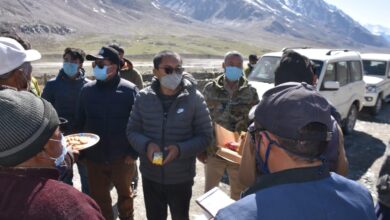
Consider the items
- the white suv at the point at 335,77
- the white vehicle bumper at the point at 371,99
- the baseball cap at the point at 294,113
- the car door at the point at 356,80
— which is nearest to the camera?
the baseball cap at the point at 294,113

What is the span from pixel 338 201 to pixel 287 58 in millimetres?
1685

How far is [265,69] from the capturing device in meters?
8.52

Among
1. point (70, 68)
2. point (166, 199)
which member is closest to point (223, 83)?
point (166, 199)

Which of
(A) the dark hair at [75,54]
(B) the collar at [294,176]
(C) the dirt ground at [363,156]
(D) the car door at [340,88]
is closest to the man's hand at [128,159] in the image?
(C) the dirt ground at [363,156]

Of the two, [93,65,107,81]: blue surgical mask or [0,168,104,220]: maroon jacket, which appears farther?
[93,65,107,81]: blue surgical mask

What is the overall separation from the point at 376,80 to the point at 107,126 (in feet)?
37.9

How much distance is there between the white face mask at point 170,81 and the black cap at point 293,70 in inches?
39.4

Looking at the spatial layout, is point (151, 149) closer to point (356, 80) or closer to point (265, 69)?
point (265, 69)

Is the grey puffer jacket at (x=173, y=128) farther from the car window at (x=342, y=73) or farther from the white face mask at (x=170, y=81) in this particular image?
the car window at (x=342, y=73)

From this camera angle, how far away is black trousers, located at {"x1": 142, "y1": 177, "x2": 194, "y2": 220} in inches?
148

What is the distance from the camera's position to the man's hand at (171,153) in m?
Answer: 3.50

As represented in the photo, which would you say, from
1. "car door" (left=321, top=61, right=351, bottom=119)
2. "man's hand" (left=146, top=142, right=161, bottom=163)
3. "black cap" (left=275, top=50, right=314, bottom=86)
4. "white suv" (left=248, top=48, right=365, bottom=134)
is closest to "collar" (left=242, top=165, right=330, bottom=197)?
"black cap" (left=275, top=50, right=314, bottom=86)

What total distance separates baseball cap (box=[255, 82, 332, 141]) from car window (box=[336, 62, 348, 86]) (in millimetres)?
7906

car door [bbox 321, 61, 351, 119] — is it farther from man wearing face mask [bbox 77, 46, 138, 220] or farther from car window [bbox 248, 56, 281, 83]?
man wearing face mask [bbox 77, 46, 138, 220]
